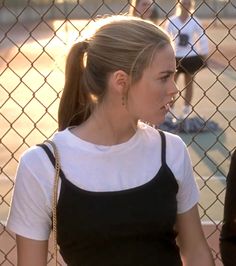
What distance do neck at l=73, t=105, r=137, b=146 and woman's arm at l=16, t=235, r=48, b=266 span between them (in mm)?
309

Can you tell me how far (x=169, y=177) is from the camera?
2201mm

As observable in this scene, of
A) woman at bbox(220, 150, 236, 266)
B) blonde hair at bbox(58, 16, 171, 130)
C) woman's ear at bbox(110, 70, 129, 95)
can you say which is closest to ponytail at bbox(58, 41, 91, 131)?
blonde hair at bbox(58, 16, 171, 130)

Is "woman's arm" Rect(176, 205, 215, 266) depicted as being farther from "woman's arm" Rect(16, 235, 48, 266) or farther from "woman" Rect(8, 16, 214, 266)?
"woman's arm" Rect(16, 235, 48, 266)

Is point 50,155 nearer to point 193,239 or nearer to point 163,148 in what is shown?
point 163,148

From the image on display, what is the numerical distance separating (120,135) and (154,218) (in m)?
0.25

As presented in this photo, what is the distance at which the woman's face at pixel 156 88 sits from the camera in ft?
7.00

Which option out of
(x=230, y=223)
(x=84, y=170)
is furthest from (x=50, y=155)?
(x=230, y=223)

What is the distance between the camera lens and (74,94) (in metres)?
2.27

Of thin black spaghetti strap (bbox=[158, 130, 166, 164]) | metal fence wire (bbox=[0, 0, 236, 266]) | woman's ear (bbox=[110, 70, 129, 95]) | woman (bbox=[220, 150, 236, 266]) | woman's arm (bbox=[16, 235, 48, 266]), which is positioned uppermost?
woman's ear (bbox=[110, 70, 129, 95])

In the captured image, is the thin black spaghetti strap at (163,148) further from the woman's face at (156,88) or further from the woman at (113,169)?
the woman's face at (156,88)

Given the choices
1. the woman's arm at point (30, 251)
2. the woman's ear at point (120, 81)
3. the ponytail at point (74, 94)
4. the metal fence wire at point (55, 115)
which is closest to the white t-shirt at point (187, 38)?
the metal fence wire at point (55, 115)

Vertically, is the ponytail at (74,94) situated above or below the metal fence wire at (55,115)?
above

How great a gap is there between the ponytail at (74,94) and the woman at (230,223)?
52cm

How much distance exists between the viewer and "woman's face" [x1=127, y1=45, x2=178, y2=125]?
2.13 m
